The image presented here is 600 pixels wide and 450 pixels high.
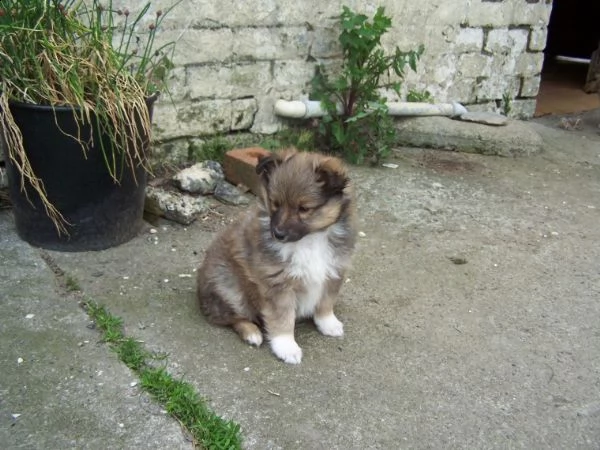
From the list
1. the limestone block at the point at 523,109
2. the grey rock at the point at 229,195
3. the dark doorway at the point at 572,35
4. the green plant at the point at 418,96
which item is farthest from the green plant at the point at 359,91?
the dark doorway at the point at 572,35

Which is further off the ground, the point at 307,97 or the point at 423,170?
the point at 307,97

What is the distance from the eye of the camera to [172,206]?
456cm

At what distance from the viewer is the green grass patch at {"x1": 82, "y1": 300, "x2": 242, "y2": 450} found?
2.52 meters

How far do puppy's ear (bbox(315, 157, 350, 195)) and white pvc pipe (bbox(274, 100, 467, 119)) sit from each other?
9.20ft

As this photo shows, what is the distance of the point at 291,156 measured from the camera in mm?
3107

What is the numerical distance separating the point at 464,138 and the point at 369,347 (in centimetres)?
376

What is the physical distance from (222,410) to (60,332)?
0.95m

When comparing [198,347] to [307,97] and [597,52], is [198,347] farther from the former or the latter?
[597,52]

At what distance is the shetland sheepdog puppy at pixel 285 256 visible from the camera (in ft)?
9.78

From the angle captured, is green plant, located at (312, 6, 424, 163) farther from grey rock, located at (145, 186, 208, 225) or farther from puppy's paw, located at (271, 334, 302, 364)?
puppy's paw, located at (271, 334, 302, 364)

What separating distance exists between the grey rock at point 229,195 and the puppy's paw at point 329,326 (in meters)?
Answer: 1.80

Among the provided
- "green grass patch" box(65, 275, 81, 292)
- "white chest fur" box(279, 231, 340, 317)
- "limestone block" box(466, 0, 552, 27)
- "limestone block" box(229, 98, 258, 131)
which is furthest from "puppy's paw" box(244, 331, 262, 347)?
"limestone block" box(466, 0, 552, 27)

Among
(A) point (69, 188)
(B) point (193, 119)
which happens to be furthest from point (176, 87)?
(A) point (69, 188)

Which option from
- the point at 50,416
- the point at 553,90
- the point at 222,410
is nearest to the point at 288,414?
the point at 222,410
